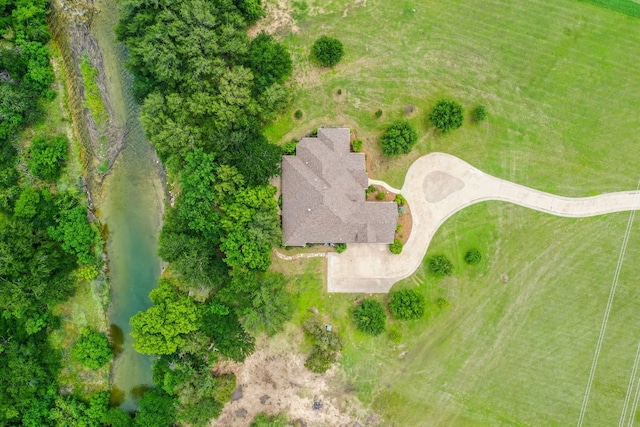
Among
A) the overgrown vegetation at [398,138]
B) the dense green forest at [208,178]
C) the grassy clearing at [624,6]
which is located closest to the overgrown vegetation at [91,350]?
the dense green forest at [208,178]

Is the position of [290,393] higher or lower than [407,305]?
lower

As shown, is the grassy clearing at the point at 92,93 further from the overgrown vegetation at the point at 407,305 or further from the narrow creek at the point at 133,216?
the overgrown vegetation at the point at 407,305

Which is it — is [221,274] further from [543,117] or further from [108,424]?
[543,117]

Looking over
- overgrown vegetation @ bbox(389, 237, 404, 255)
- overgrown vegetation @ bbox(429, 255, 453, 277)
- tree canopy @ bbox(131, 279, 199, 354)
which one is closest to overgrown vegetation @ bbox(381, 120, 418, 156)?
overgrown vegetation @ bbox(389, 237, 404, 255)

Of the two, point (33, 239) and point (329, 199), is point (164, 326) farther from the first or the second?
point (329, 199)

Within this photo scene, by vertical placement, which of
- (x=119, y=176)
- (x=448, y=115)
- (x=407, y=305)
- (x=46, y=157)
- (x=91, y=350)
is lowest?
(x=91, y=350)

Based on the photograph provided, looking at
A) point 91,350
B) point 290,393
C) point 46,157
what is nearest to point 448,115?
point 290,393
